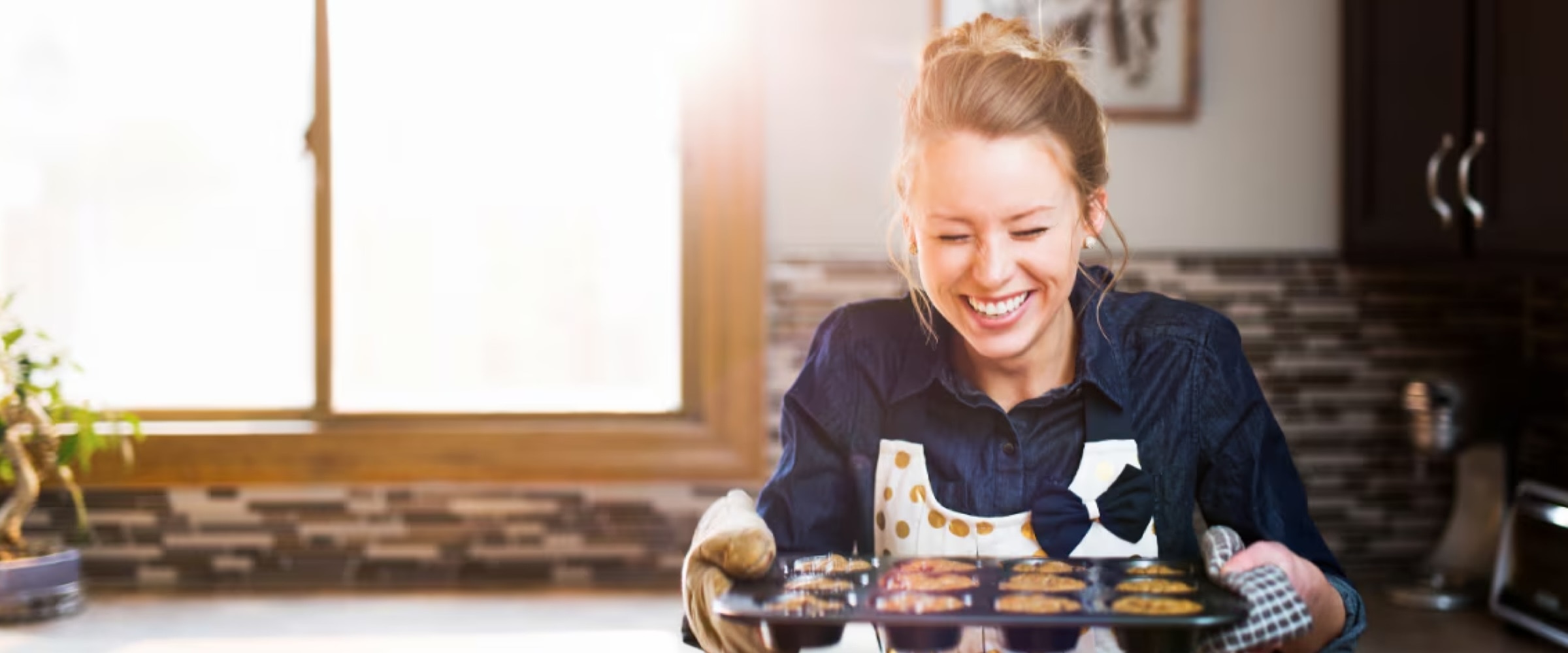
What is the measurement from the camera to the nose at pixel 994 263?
47.9 inches

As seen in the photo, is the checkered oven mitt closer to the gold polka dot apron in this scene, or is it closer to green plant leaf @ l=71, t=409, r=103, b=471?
the gold polka dot apron

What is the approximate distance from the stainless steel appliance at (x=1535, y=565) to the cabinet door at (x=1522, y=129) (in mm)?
363

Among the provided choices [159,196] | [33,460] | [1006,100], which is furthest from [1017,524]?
[159,196]

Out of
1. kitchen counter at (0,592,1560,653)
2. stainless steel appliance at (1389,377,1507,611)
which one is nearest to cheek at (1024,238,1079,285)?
kitchen counter at (0,592,1560,653)

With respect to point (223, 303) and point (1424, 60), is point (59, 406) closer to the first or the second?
point (223, 303)

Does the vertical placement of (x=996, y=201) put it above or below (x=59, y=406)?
above

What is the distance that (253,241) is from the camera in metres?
2.75

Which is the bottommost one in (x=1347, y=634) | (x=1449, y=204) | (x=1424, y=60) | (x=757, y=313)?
(x=1347, y=634)

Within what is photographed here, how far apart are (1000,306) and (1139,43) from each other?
1.55 metres

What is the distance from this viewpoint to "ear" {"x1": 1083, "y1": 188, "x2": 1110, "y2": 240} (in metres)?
1.27

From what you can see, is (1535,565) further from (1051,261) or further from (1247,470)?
(1051,261)

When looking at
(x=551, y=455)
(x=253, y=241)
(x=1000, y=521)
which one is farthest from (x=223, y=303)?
(x=1000, y=521)

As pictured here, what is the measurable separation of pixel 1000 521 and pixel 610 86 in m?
1.65

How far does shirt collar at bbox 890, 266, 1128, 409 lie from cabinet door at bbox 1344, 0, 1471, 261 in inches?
47.2
